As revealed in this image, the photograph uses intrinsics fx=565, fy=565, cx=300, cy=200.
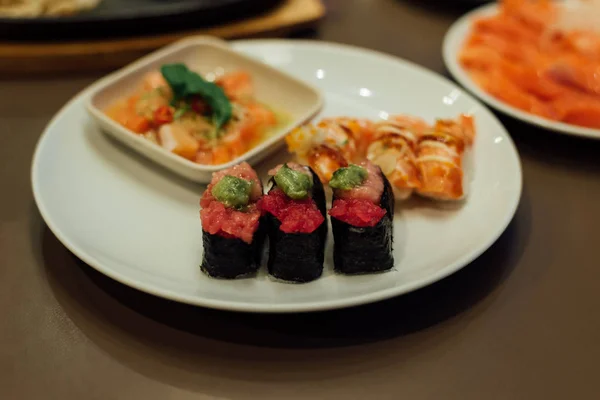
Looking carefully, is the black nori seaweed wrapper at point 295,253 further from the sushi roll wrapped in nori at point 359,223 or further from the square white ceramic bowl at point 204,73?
the square white ceramic bowl at point 204,73

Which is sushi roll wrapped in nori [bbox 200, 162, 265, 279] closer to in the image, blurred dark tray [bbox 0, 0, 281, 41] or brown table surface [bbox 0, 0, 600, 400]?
brown table surface [bbox 0, 0, 600, 400]

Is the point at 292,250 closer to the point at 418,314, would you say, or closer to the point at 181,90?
the point at 418,314

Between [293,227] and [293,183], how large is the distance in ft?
0.33

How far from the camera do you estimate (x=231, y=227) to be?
4.14 feet

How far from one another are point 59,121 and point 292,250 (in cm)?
96

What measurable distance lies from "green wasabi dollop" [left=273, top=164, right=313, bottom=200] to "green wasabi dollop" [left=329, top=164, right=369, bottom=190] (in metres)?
0.06

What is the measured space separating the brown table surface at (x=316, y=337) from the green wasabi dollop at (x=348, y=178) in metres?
0.30

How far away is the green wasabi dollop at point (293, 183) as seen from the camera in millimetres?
1277

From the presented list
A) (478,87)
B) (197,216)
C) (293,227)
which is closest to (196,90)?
(197,216)

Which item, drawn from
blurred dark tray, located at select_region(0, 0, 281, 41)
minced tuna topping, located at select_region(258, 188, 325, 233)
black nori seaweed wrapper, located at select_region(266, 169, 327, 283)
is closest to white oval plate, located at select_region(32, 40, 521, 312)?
black nori seaweed wrapper, located at select_region(266, 169, 327, 283)

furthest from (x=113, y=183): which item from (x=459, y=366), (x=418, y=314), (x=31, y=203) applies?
(x=459, y=366)

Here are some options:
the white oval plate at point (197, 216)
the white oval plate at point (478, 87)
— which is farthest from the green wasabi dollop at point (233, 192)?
the white oval plate at point (478, 87)

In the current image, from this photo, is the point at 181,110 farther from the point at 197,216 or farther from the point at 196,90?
the point at 197,216

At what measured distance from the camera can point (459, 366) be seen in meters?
1.28
